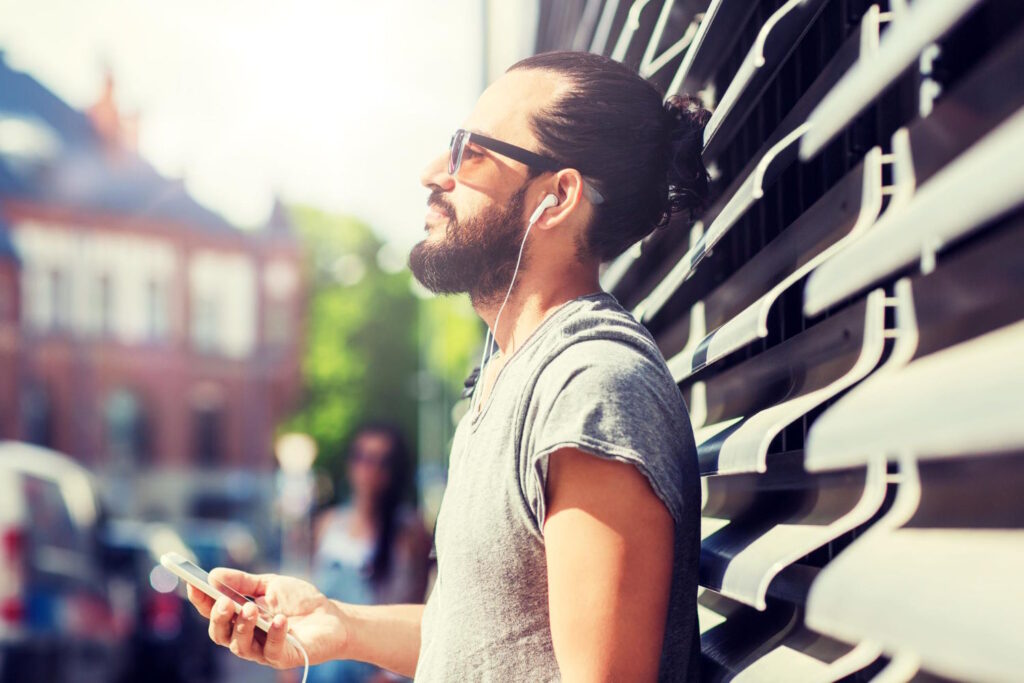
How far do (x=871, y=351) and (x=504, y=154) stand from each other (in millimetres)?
1010

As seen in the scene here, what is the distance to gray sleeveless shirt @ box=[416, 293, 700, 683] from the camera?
1.46 m

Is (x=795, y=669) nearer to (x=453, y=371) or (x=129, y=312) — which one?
(x=129, y=312)

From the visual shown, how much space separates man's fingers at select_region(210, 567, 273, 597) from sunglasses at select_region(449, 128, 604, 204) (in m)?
0.77

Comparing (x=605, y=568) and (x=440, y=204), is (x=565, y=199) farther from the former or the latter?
(x=605, y=568)

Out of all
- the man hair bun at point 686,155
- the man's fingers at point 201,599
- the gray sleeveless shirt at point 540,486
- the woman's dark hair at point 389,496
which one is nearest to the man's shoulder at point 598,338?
the gray sleeveless shirt at point 540,486

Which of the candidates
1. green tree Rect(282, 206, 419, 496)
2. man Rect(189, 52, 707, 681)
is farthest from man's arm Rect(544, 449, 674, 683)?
green tree Rect(282, 206, 419, 496)

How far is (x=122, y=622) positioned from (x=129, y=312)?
108 feet

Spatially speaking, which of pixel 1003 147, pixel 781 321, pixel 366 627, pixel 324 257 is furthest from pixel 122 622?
pixel 324 257

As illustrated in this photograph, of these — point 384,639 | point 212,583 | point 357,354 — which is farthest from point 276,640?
point 357,354

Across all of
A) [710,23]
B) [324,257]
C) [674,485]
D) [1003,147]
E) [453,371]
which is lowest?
[674,485]

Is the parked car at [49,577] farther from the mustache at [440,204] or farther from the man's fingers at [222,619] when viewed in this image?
the mustache at [440,204]

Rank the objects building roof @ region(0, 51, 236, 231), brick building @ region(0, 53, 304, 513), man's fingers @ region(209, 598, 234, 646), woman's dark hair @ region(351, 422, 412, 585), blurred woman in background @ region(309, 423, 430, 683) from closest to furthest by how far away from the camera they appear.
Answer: man's fingers @ region(209, 598, 234, 646), blurred woman in background @ region(309, 423, 430, 683), woman's dark hair @ region(351, 422, 412, 585), brick building @ region(0, 53, 304, 513), building roof @ region(0, 51, 236, 231)

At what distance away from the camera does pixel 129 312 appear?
43.5m

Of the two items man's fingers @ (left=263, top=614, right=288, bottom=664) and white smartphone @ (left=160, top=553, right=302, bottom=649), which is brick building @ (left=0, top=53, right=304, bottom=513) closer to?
white smartphone @ (left=160, top=553, right=302, bottom=649)
